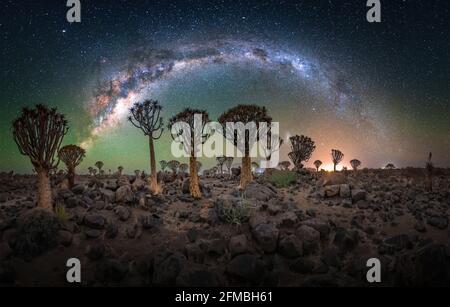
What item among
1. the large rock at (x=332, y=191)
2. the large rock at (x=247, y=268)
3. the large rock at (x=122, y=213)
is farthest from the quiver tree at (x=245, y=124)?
the large rock at (x=247, y=268)

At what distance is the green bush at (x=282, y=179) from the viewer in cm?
1855

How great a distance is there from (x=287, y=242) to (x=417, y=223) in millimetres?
5946

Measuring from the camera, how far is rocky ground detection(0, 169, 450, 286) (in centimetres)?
704

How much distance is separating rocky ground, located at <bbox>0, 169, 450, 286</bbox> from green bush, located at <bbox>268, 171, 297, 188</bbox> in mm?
5138

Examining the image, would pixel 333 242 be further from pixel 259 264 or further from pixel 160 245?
pixel 160 245

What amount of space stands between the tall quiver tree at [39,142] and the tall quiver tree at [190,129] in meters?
7.06

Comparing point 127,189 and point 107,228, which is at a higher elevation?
point 127,189

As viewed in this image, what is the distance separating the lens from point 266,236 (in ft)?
28.2

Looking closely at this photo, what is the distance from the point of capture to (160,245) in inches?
364

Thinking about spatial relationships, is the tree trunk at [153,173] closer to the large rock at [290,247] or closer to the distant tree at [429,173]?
the large rock at [290,247]

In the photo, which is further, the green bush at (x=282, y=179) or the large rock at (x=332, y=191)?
the green bush at (x=282, y=179)

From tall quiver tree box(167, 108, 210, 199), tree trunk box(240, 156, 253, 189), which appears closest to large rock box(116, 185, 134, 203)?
tall quiver tree box(167, 108, 210, 199)
